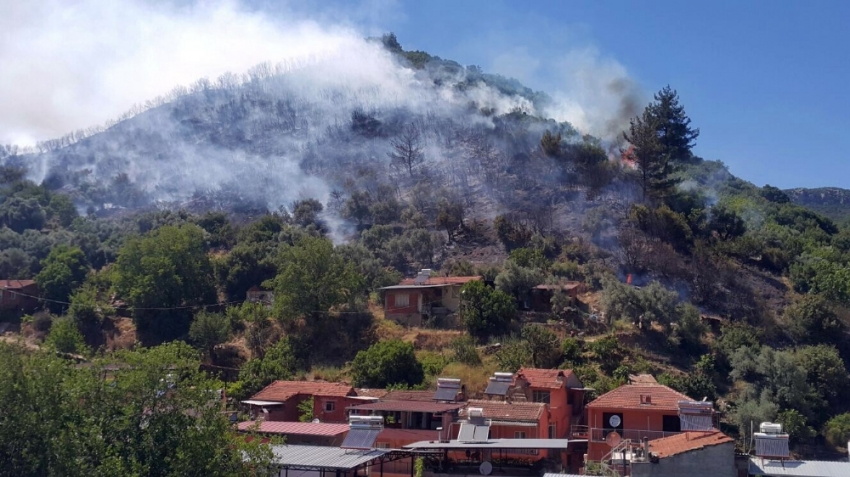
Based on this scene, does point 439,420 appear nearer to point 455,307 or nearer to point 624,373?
point 624,373

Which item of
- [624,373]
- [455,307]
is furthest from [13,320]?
[624,373]

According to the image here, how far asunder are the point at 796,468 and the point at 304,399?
1942 cm

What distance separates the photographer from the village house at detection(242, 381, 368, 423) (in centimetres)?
3622

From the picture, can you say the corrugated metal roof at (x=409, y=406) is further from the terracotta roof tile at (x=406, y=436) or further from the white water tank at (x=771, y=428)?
the white water tank at (x=771, y=428)

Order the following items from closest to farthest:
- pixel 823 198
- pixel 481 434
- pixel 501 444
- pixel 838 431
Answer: pixel 501 444, pixel 481 434, pixel 838 431, pixel 823 198

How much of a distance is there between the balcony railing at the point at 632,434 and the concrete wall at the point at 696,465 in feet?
22.6

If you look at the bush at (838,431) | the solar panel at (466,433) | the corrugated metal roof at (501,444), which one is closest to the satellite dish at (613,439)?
the corrugated metal roof at (501,444)

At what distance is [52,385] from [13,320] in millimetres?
34730

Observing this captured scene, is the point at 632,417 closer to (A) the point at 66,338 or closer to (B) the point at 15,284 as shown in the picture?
(A) the point at 66,338

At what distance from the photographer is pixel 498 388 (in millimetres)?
35500

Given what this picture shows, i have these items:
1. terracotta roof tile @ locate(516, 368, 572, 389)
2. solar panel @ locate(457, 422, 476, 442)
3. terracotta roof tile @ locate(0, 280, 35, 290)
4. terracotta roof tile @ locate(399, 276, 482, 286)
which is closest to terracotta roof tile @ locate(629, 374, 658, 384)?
terracotta roof tile @ locate(516, 368, 572, 389)

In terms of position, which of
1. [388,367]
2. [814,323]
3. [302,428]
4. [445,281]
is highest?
[445,281]

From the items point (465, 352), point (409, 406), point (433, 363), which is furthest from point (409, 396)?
point (465, 352)

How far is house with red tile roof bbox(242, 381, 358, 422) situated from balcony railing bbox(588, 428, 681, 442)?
9286 millimetres
